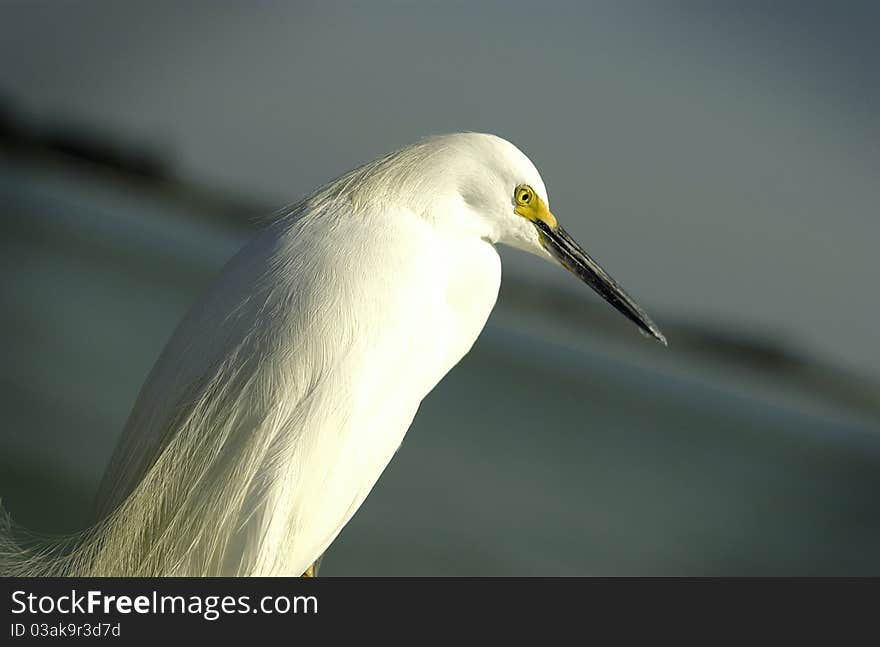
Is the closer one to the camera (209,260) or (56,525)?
(56,525)

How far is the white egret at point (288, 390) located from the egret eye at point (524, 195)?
8cm

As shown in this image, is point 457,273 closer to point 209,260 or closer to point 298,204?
point 298,204

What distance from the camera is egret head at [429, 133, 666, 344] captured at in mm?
1440

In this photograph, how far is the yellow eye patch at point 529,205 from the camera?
1.48m

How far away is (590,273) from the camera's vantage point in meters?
1.62

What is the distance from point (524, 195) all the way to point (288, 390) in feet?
1.53

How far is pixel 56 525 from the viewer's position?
264 centimetres

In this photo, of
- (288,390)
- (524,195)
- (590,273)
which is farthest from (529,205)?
(288,390)

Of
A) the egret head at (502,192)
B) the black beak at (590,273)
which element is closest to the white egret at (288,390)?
the egret head at (502,192)

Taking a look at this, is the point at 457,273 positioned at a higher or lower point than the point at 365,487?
higher

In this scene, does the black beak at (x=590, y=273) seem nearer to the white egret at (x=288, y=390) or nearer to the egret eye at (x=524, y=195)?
the egret eye at (x=524, y=195)

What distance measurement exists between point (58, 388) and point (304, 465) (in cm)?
360

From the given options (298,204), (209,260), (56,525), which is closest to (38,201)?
(209,260)

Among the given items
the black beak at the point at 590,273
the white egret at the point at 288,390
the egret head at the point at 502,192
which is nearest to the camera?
the white egret at the point at 288,390
